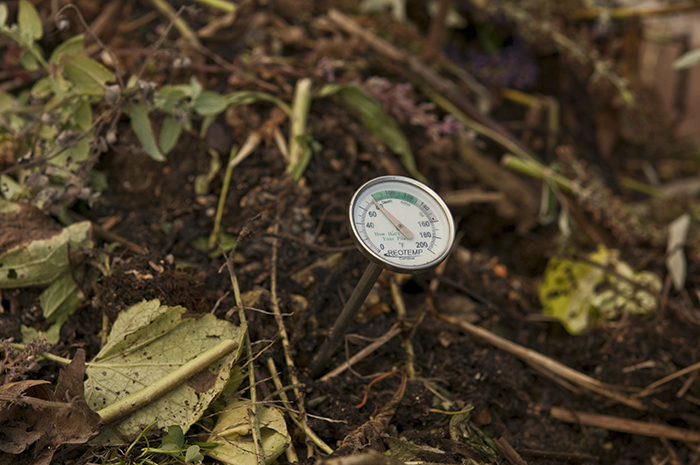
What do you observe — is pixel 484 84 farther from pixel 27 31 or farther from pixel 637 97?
pixel 27 31

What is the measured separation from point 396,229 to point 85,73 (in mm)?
1145

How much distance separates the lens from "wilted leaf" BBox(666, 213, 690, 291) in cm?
198

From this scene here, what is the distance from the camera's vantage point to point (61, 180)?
1.71 metres

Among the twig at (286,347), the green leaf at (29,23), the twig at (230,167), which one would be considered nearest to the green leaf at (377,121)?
the twig at (230,167)

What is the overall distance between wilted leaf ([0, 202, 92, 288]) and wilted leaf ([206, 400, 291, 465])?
2.23ft

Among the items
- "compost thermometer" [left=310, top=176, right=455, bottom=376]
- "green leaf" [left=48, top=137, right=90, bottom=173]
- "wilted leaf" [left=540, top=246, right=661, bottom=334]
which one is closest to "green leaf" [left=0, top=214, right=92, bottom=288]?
"green leaf" [left=48, top=137, right=90, bottom=173]

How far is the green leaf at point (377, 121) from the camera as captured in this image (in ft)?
6.55

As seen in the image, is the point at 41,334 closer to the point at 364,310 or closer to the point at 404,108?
the point at 364,310

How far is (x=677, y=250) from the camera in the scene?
6.65 ft

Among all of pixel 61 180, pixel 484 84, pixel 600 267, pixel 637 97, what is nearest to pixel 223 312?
pixel 61 180

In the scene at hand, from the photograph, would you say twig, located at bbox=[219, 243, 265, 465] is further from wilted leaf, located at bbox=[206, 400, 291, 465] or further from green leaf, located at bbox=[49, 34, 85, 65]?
green leaf, located at bbox=[49, 34, 85, 65]

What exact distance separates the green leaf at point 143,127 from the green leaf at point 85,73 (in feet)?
0.34

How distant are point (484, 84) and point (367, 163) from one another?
3.14 ft

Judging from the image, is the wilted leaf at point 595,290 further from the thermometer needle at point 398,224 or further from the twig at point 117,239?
the twig at point 117,239
